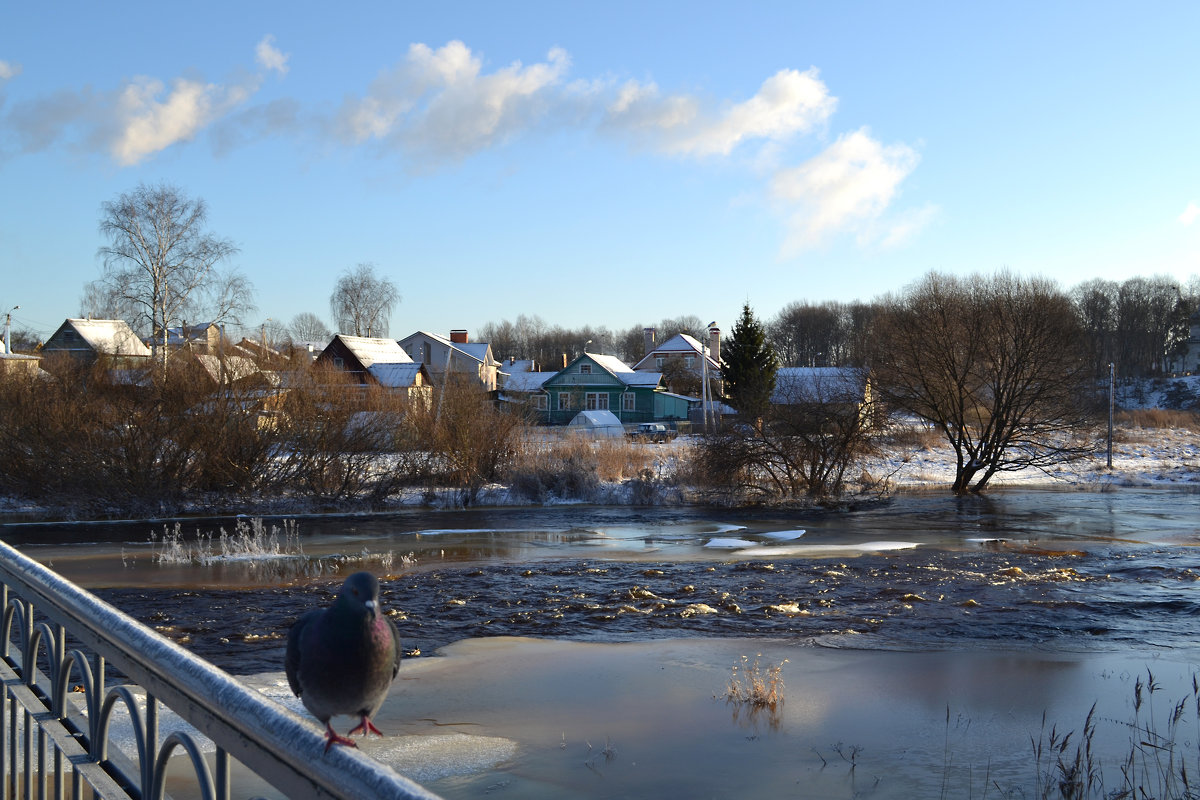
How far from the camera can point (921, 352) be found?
1196 inches

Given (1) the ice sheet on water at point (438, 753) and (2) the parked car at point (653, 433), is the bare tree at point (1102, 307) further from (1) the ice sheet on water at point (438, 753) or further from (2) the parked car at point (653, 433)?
(1) the ice sheet on water at point (438, 753)

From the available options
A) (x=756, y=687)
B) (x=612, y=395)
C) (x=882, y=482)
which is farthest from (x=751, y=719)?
(x=612, y=395)

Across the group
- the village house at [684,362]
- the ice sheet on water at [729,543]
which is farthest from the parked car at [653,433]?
the ice sheet on water at [729,543]

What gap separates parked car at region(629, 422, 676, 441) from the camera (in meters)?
44.8

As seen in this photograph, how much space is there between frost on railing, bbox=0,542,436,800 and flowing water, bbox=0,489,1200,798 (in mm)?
3791

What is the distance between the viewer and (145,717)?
8.39 feet

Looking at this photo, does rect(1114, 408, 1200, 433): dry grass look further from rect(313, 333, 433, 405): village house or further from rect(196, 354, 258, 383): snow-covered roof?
rect(196, 354, 258, 383): snow-covered roof

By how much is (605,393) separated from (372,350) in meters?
17.0

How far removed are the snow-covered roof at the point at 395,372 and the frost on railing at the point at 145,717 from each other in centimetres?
5458

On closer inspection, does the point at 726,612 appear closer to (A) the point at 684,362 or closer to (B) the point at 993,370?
(B) the point at 993,370

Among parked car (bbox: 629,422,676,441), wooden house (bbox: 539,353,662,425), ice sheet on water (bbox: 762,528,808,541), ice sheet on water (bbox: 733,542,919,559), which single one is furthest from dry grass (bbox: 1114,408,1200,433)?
ice sheet on water (bbox: 733,542,919,559)

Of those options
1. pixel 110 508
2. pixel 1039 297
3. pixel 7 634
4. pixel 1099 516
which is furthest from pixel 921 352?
pixel 7 634

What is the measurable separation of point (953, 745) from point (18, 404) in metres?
26.8

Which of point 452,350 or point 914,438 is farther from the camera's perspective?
point 452,350
